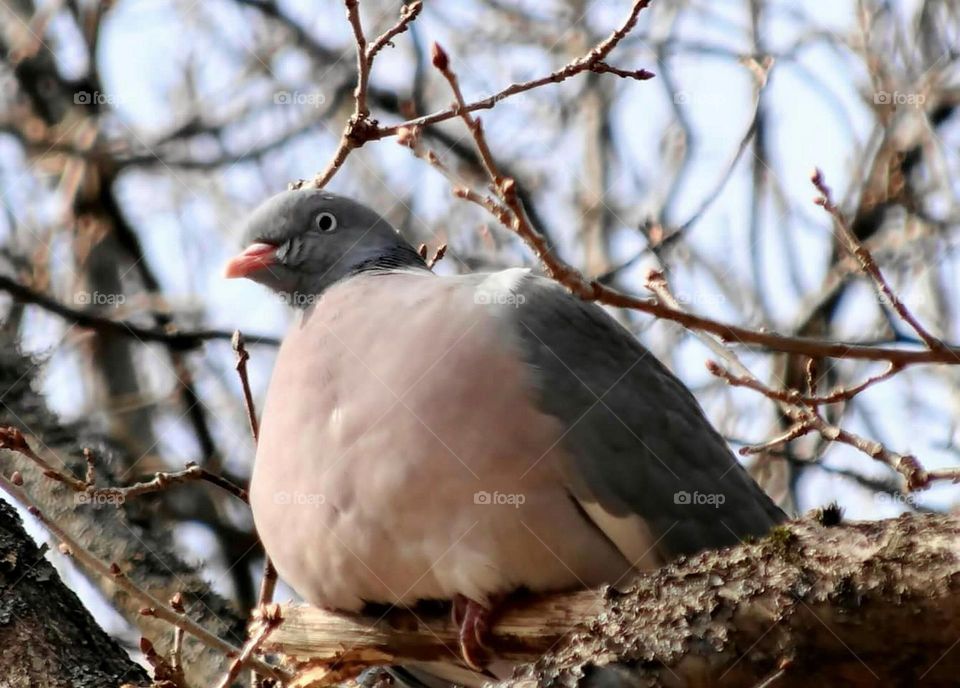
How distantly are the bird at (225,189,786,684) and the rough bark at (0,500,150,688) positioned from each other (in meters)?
0.55

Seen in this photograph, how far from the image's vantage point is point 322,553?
3244 millimetres

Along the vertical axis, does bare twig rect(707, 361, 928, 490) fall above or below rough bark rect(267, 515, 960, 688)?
above

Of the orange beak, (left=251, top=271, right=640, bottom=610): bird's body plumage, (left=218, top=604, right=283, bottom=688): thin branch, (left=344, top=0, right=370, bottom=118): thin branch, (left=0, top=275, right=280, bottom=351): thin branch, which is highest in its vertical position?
(left=344, top=0, right=370, bottom=118): thin branch

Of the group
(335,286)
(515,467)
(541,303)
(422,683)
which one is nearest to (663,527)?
(515,467)

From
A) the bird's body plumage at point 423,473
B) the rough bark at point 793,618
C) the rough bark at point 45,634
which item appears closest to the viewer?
the rough bark at point 793,618

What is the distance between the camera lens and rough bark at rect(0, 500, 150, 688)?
2836mm

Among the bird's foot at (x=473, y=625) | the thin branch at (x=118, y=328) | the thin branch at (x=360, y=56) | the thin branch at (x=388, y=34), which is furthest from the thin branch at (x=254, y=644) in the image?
the thin branch at (x=118, y=328)

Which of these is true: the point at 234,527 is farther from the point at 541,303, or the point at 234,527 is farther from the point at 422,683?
the point at 541,303

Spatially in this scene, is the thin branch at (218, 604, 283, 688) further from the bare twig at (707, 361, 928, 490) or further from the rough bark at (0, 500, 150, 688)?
the bare twig at (707, 361, 928, 490)

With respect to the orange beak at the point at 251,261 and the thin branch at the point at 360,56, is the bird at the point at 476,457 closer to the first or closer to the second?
the orange beak at the point at 251,261

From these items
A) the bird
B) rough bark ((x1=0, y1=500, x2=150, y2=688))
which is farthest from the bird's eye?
rough bark ((x1=0, y1=500, x2=150, y2=688))

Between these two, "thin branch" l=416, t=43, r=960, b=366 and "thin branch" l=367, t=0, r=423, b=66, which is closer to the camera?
"thin branch" l=416, t=43, r=960, b=366

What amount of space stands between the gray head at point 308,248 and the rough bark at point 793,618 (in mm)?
1962

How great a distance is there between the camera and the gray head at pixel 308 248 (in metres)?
3.90
